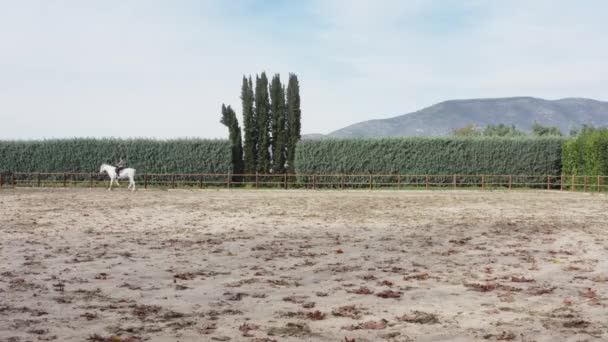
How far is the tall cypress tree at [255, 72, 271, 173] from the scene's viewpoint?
124 feet

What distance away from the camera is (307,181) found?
36.6 meters

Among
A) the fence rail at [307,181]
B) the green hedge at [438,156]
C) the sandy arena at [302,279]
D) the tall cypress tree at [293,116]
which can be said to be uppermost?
the tall cypress tree at [293,116]

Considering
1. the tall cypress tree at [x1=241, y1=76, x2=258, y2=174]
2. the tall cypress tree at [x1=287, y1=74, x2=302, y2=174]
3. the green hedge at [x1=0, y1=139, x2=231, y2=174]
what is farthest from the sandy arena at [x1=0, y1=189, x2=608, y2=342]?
the tall cypress tree at [x1=287, y1=74, x2=302, y2=174]

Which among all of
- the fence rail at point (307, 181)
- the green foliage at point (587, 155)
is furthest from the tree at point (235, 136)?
the green foliage at point (587, 155)

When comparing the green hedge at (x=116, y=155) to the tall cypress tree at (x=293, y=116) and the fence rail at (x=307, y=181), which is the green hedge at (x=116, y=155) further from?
the tall cypress tree at (x=293, y=116)

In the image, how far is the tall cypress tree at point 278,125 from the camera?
124 feet

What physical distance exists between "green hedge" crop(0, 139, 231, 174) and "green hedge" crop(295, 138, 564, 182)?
5901 millimetres

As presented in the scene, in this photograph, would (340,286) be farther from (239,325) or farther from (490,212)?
(490,212)

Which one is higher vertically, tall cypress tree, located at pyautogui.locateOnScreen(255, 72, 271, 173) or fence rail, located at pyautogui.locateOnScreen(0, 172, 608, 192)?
tall cypress tree, located at pyautogui.locateOnScreen(255, 72, 271, 173)

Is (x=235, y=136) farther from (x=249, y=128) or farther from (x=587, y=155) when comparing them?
(x=587, y=155)

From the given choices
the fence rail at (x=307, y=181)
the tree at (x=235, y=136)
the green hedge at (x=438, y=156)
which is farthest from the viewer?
the tree at (x=235, y=136)

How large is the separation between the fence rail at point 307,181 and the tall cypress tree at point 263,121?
100cm

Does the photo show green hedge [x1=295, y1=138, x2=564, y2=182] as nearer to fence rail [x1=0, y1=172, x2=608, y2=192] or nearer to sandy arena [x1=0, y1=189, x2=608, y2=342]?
fence rail [x1=0, y1=172, x2=608, y2=192]

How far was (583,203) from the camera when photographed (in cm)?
2323
